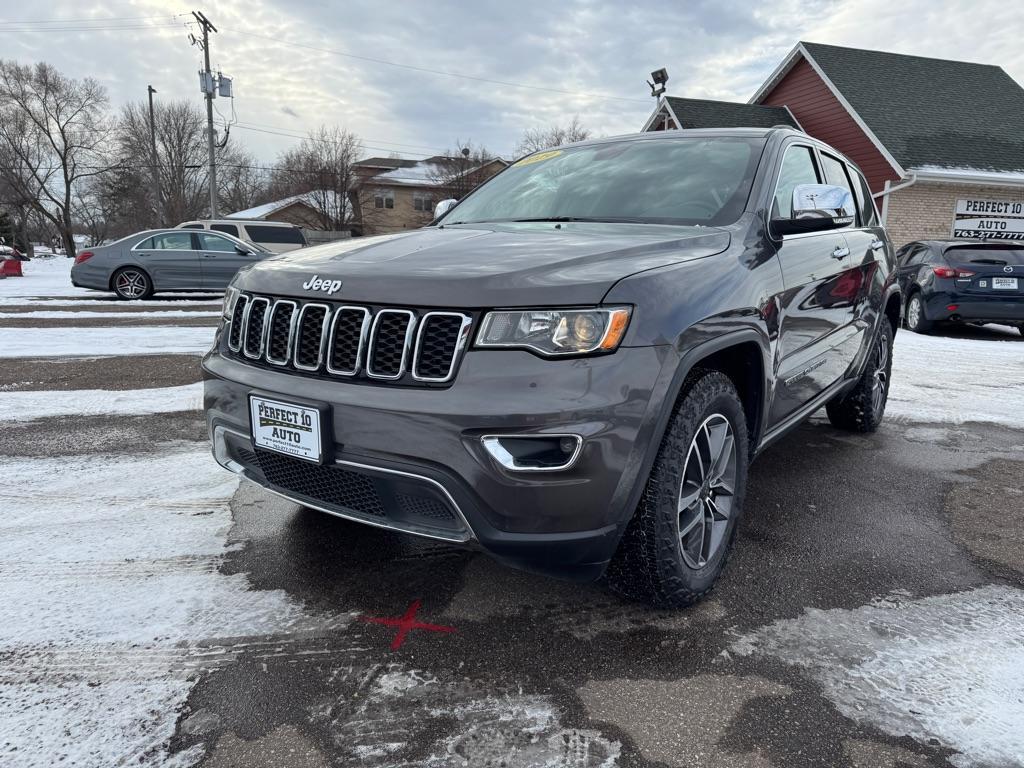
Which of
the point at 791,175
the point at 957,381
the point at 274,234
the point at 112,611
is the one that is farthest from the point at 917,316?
the point at 274,234

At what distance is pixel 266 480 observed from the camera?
2404 millimetres

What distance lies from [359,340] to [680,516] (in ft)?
3.94

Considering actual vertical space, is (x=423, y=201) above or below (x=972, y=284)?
above

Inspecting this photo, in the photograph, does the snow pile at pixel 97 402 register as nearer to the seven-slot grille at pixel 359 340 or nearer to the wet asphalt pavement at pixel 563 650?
the wet asphalt pavement at pixel 563 650

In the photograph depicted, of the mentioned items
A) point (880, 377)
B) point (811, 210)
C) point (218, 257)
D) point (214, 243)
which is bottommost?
point (880, 377)

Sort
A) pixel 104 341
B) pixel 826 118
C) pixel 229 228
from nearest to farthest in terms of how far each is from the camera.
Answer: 1. pixel 104 341
2. pixel 229 228
3. pixel 826 118

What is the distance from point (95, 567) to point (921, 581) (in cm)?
319

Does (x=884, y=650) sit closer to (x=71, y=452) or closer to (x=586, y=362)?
(x=586, y=362)

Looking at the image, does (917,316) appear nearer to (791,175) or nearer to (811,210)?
(791,175)

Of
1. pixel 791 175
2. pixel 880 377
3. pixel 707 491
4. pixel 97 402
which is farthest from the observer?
pixel 97 402

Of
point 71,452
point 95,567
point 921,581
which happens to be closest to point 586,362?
point 921,581

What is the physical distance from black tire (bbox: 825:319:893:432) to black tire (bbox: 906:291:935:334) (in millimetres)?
6232

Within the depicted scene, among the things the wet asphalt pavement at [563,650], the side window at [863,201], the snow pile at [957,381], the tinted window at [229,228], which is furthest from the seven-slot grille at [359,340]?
the tinted window at [229,228]

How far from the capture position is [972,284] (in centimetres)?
959
